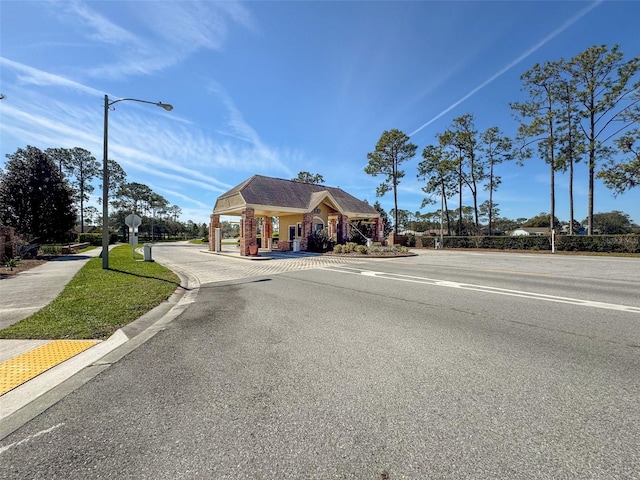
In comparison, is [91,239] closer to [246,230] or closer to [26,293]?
[246,230]

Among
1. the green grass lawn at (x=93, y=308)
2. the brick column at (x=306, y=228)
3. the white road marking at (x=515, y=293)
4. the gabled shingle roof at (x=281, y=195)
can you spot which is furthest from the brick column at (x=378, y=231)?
the green grass lawn at (x=93, y=308)

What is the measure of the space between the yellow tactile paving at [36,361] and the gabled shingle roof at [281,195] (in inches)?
654

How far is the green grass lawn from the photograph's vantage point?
4.33 meters

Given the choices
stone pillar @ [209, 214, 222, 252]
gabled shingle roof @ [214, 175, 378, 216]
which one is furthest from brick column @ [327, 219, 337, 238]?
stone pillar @ [209, 214, 222, 252]

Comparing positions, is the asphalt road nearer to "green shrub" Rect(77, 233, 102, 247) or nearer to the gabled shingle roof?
the gabled shingle roof

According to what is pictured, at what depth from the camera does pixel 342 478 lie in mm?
1715

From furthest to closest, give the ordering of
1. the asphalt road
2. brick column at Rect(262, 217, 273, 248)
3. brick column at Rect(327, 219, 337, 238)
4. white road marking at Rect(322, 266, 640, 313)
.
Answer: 1. brick column at Rect(262, 217, 273, 248)
2. brick column at Rect(327, 219, 337, 238)
3. white road marking at Rect(322, 266, 640, 313)
4. the asphalt road

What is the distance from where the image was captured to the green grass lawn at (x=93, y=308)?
4.33m

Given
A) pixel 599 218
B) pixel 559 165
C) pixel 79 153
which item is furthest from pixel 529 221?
pixel 79 153

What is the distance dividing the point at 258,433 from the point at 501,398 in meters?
2.19

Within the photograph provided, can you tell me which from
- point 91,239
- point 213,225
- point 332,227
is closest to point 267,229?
point 213,225

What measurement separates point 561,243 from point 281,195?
77.7 ft

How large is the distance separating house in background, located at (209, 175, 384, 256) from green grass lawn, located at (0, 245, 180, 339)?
1157 centimetres

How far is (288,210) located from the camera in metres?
22.1
